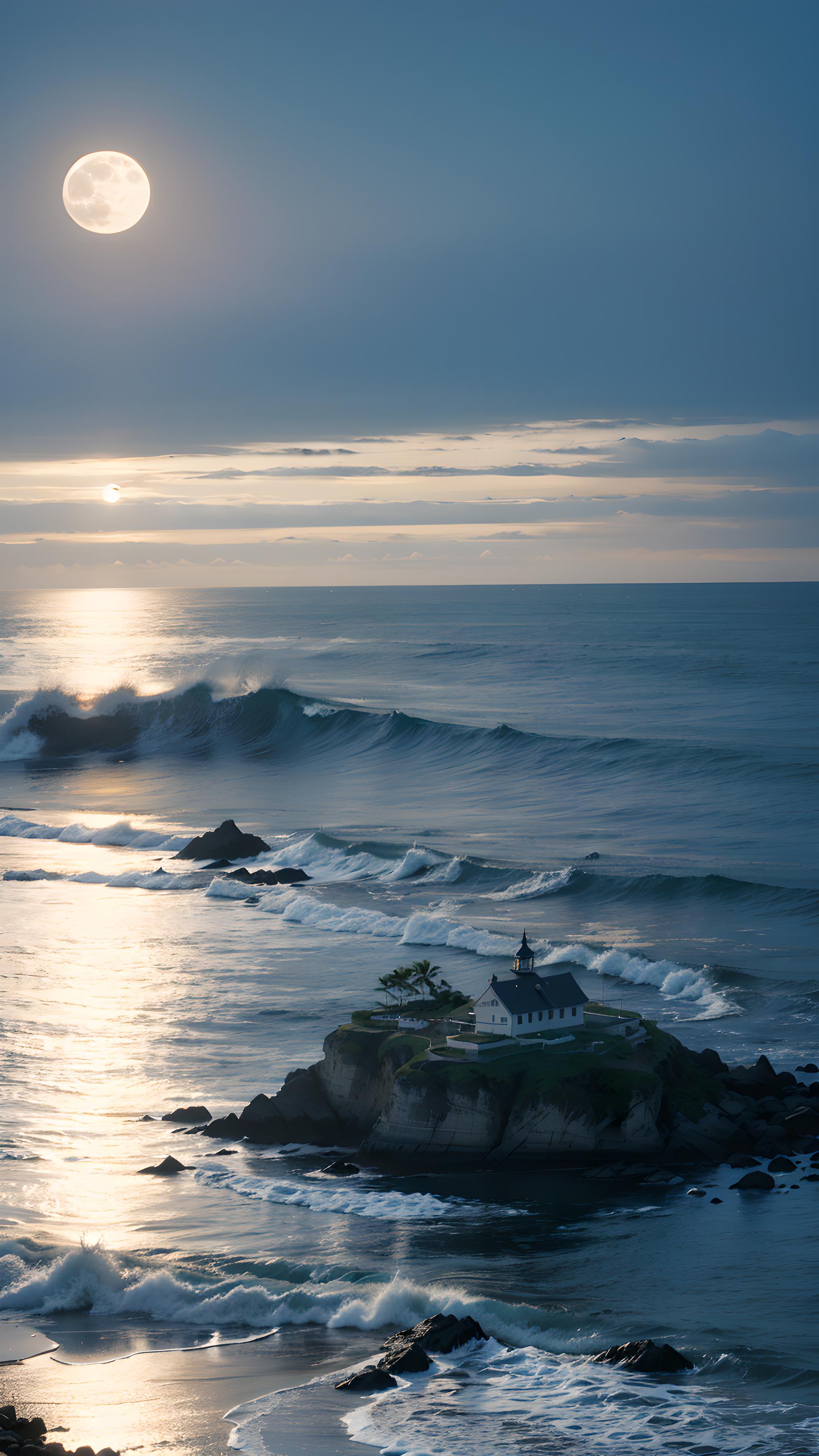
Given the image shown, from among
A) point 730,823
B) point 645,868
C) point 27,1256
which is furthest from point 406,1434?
point 730,823

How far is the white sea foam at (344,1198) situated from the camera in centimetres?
2534

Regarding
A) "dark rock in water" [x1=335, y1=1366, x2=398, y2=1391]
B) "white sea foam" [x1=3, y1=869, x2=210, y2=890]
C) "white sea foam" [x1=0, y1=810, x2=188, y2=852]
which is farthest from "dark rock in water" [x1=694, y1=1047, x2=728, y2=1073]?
"white sea foam" [x1=0, y1=810, x2=188, y2=852]

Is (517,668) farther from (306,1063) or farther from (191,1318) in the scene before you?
(191,1318)

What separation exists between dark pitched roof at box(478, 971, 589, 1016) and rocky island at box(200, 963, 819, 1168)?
66cm

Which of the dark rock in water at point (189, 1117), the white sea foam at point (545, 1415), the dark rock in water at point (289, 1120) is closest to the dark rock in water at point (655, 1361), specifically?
the white sea foam at point (545, 1415)

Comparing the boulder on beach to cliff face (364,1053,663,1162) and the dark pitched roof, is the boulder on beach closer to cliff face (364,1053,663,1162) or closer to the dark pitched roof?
cliff face (364,1053,663,1162)

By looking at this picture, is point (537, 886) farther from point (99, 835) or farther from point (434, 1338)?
point (434, 1338)

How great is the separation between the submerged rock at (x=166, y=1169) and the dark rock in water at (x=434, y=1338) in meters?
7.50

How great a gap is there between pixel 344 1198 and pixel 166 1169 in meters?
3.60

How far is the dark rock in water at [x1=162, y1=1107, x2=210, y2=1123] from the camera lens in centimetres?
2988

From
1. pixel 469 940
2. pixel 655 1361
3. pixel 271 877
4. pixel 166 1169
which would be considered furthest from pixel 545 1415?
pixel 271 877

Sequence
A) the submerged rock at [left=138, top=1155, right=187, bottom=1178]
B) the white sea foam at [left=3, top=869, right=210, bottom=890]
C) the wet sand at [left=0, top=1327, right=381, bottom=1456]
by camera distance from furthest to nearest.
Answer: the white sea foam at [left=3, top=869, right=210, bottom=890]
the submerged rock at [left=138, top=1155, right=187, bottom=1178]
the wet sand at [left=0, top=1327, right=381, bottom=1456]

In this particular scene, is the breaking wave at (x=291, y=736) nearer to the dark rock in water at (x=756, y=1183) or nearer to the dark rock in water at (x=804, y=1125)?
the dark rock in water at (x=804, y=1125)

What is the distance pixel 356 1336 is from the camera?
2128cm
